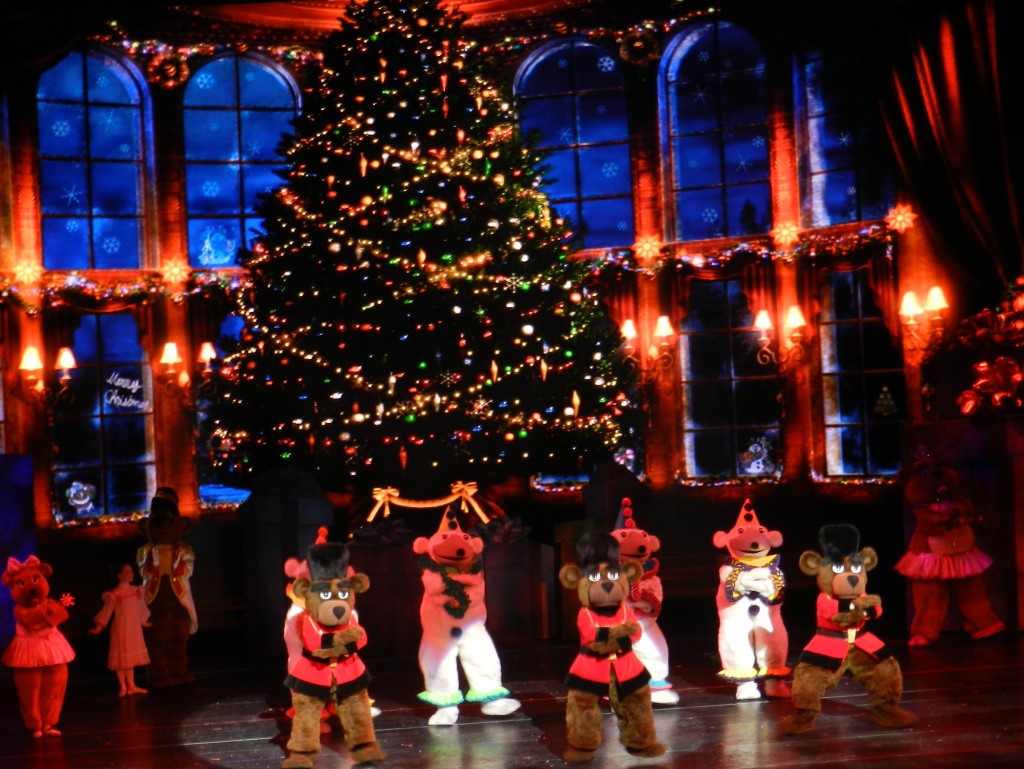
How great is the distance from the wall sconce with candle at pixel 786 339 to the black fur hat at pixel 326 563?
244 inches

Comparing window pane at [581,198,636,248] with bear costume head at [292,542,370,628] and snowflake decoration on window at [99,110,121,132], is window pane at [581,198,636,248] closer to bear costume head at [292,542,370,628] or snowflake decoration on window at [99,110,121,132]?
snowflake decoration on window at [99,110,121,132]

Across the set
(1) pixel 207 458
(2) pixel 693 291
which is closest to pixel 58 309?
(1) pixel 207 458

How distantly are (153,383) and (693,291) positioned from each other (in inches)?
196

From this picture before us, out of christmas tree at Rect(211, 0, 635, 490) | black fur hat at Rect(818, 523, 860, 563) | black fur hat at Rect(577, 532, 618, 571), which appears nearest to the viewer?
black fur hat at Rect(577, 532, 618, 571)

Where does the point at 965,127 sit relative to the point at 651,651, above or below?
above

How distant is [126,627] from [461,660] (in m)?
2.34

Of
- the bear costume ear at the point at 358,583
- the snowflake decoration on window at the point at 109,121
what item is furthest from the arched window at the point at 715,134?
the bear costume ear at the point at 358,583

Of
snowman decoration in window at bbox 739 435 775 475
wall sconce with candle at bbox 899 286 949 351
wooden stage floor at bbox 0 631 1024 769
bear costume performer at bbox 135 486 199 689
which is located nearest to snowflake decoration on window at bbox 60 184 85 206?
bear costume performer at bbox 135 486 199 689

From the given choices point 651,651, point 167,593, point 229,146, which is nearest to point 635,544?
point 651,651

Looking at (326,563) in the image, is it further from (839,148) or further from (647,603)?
(839,148)

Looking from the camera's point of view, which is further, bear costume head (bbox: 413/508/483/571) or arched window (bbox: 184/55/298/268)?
arched window (bbox: 184/55/298/268)

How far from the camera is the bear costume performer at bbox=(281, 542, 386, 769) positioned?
5910mm

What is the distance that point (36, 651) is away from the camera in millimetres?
6812

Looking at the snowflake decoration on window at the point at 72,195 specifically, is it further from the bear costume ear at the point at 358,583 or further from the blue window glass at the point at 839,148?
the bear costume ear at the point at 358,583
